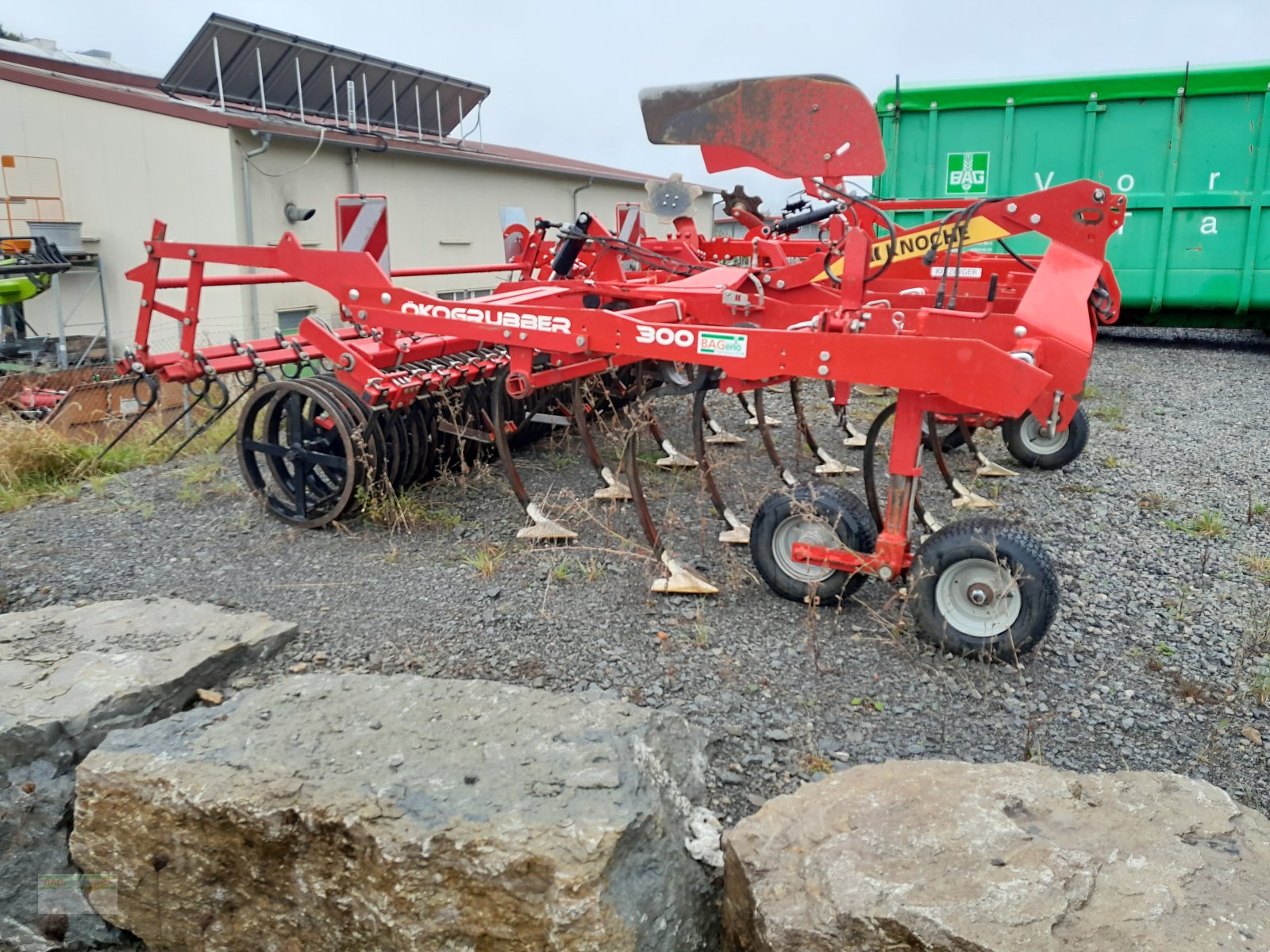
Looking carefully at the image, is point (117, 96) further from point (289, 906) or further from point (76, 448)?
point (289, 906)

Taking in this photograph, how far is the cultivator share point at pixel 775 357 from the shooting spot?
333 centimetres

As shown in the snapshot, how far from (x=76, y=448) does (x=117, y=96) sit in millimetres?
7426

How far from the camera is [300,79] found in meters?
12.8

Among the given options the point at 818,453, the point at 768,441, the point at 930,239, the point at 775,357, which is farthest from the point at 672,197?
the point at 775,357

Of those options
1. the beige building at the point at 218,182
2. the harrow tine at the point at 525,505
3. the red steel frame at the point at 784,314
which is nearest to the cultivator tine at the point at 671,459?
the red steel frame at the point at 784,314

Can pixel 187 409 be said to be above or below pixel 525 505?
above

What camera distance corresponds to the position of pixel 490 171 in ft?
49.8

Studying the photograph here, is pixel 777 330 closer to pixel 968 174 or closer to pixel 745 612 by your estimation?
pixel 745 612

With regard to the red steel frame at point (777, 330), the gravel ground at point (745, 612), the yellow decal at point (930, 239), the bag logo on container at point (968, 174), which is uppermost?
the bag logo on container at point (968, 174)

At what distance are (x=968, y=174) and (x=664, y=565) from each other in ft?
25.4

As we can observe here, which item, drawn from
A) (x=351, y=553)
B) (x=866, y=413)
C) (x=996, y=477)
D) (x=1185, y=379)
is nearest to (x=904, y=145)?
(x=1185, y=379)

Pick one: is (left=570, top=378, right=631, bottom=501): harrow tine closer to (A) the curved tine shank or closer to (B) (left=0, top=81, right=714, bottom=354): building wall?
(A) the curved tine shank

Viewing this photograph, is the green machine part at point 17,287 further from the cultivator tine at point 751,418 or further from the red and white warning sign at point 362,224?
the cultivator tine at point 751,418

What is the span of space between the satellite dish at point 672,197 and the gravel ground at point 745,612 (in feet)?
6.26
